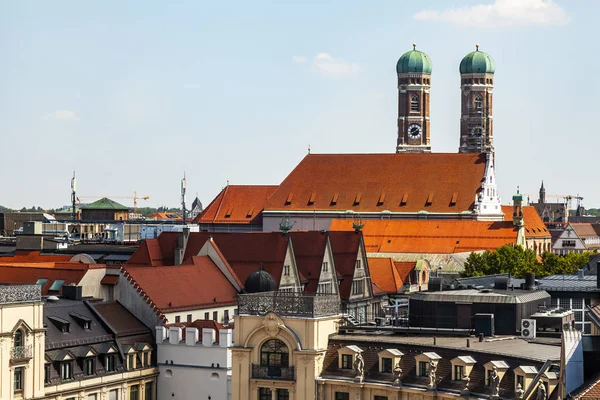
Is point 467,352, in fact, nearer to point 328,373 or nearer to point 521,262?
point 328,373

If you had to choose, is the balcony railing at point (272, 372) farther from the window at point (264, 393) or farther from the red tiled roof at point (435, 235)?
the red tiled roof at point (435, 235)

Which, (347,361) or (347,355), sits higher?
(347,355)

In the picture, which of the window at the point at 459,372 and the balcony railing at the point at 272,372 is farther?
the balcony railing at the point at 272,372

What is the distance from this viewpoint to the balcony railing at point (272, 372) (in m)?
64.0

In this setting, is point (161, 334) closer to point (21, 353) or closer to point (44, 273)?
point (21, 353)

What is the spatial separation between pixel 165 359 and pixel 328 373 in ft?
87.9

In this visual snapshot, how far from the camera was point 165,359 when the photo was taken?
292 ft

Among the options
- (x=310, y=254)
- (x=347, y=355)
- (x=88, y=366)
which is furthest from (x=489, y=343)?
(x=310, y=254)

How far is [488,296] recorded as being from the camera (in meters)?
70.9

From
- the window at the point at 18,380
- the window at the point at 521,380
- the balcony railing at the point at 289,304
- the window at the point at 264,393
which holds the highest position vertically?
the balcony railing at the point at 289,304

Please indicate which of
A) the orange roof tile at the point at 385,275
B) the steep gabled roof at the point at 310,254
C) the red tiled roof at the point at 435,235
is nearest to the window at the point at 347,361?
the steep gabled roof at the point at 310,254

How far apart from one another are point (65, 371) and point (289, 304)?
21.9 metres

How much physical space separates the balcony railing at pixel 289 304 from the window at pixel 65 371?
19249 mm

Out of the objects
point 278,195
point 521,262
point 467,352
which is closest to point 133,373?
point 467,352
